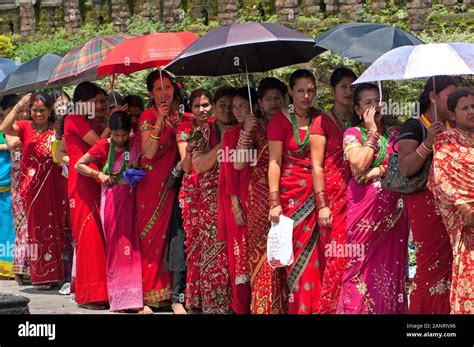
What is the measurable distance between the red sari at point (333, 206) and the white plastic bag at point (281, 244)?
22 cm

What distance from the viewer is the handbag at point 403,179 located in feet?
23.5

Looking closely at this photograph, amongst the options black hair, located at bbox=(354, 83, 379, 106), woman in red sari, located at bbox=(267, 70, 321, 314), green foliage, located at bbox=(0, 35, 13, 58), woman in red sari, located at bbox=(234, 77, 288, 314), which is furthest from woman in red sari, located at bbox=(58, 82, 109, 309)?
green foliage, located at bbox=(0, 35, 13, 58)

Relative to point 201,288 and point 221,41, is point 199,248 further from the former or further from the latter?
point 221,41

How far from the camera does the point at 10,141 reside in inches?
460

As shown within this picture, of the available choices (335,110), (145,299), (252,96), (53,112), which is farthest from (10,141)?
(335,110)

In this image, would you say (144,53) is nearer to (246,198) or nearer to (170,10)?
(246,198)

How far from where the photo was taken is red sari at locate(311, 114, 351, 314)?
776cm

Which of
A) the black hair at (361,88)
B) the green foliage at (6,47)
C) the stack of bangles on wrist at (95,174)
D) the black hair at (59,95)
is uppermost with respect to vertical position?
the green foliage at (6,47)

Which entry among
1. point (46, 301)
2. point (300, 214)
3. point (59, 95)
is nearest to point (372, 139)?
point (300, 214)

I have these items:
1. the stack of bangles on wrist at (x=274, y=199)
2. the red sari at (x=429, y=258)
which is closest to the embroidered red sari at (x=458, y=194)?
the red sari at (x=429, y=258)

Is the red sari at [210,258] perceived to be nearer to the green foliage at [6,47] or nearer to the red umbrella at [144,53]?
the red umbrella at [144,53]

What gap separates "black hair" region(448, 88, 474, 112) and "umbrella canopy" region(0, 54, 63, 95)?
5040 millimetres

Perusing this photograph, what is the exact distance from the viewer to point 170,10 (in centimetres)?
2148

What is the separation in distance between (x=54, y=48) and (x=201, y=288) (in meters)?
13.6
